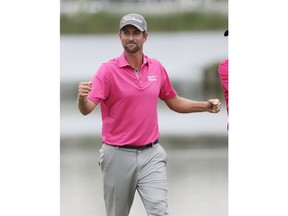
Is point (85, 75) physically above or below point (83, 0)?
below

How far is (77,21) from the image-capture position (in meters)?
8.98

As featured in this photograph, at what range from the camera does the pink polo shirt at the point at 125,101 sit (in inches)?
191

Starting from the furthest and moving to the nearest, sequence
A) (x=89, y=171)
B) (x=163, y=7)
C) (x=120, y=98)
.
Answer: (x=163, y=7)
(x=89, y=171)
(x=120, y=98)

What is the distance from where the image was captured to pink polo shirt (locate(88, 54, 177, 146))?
4848 millimetres

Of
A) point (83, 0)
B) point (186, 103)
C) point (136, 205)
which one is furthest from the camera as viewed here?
point (83, 0)

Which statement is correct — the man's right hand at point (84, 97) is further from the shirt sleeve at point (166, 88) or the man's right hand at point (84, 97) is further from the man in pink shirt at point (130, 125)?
the shirt sleeve at point (166, 88)

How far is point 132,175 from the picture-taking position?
4.89 m

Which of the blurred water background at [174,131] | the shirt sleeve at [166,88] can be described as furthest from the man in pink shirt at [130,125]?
the blurred water background at [174,131]

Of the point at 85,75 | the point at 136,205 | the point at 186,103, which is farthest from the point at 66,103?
the point at 186,103

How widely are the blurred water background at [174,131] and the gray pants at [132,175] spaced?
1.38 meters

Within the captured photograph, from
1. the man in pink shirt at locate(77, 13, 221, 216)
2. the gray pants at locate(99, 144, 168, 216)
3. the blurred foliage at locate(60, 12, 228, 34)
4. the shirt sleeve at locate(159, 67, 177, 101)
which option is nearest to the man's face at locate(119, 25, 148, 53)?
the man in pink shirt at locate(77, 13, 221, 216)

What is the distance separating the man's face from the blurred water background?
5.93 feet
